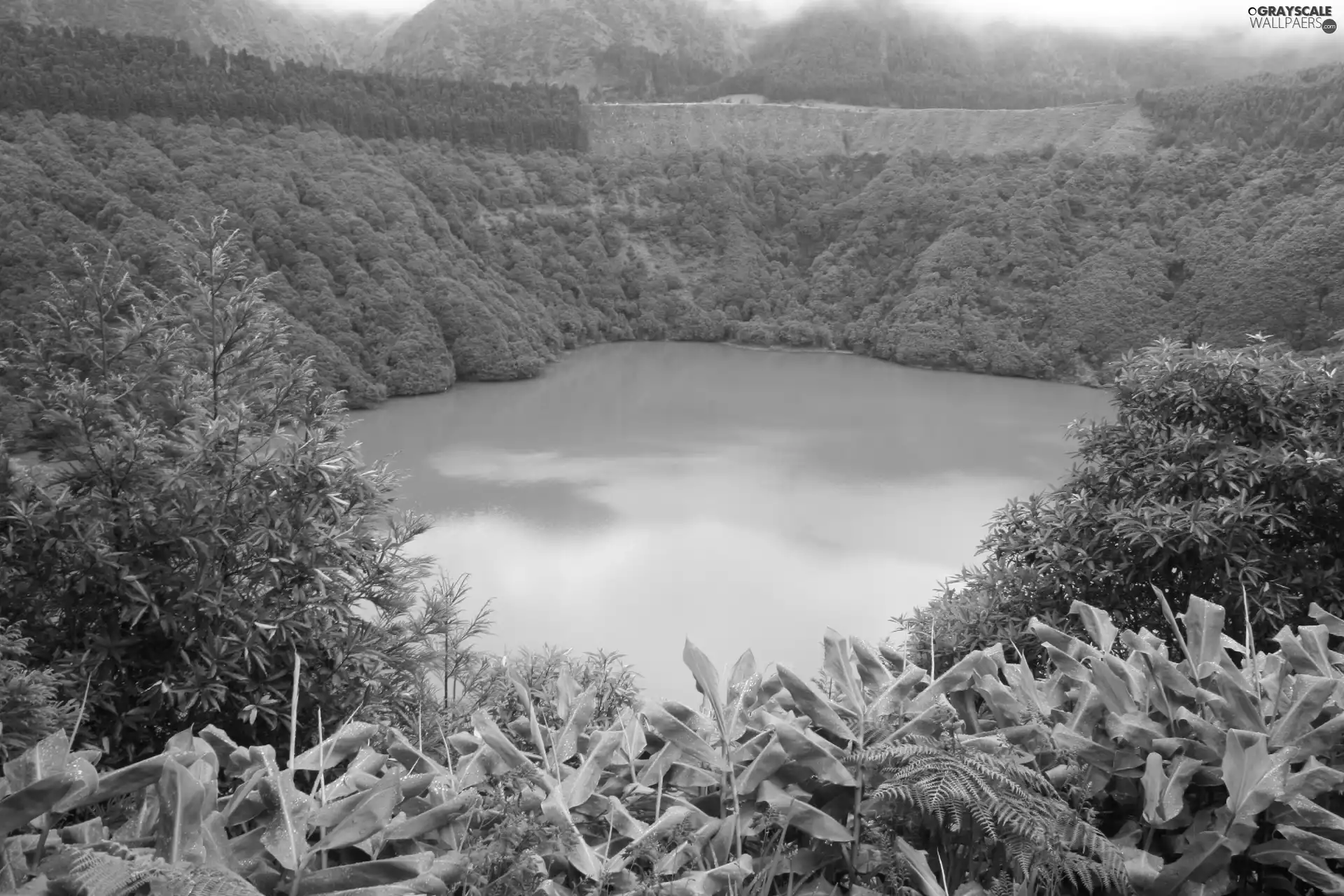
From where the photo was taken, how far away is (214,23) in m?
43.2

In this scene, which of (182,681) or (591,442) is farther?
(591,442)

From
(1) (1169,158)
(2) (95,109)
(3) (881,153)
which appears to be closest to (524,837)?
(2) (95,109)

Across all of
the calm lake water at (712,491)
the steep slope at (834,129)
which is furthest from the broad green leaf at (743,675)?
the steep slope at (834,129)

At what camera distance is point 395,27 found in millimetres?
61531

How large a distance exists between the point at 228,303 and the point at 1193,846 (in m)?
4.11

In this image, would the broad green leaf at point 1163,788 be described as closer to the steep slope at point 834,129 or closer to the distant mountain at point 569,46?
the steep slope at point 834,129

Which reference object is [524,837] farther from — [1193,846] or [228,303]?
[228,303]

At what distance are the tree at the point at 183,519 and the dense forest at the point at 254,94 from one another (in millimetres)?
26646

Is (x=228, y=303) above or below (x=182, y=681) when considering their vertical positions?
above

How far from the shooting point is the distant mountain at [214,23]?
121 ft

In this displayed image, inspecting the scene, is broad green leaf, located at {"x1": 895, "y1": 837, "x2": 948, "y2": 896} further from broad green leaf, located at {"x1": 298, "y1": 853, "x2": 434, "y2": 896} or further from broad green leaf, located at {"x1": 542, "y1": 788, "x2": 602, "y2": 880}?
broad green leaf, located at {"x1": 298, "y1": 853, "x2": 434, "y2": 896}

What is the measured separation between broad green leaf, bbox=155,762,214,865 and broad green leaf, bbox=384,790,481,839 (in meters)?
0.31

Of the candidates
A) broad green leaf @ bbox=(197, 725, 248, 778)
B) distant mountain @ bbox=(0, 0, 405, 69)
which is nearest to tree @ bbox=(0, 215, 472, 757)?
broad green leaf @ bbox=(197, 725, 248, 778)

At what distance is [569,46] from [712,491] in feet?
149
